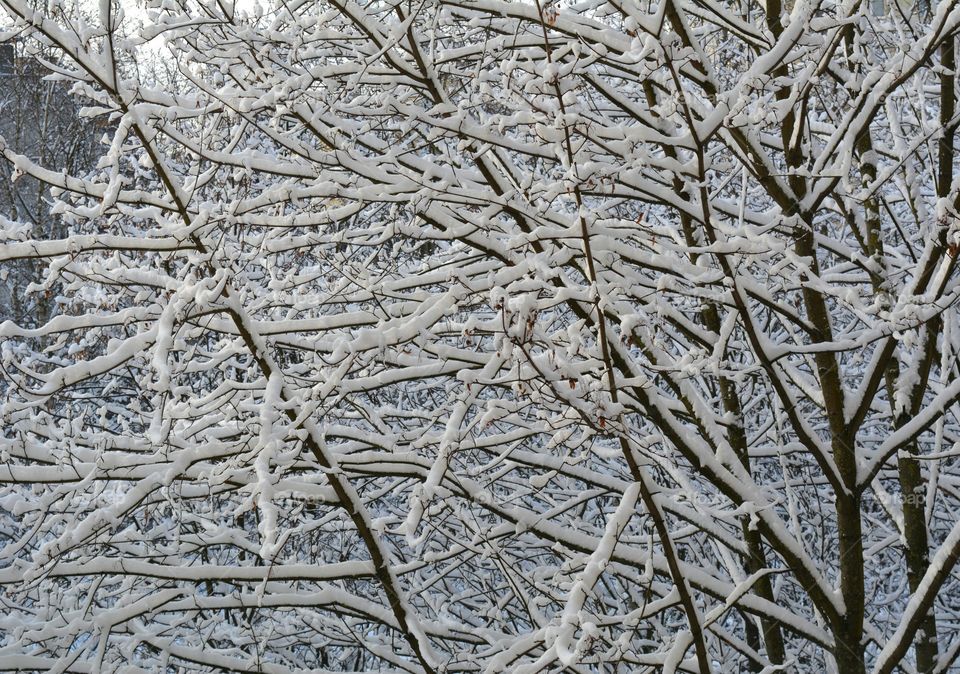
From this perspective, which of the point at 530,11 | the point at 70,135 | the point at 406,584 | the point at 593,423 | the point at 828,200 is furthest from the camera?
the point at 70,135

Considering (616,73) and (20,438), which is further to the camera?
Result: (616,73)

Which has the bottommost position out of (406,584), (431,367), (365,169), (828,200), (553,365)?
(406,584)

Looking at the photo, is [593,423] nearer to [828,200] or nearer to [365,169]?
[365,169]

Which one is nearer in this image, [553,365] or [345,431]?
[553,365]

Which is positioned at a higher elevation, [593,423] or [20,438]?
[593,423]

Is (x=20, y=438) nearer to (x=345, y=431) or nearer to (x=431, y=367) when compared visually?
(x=345, y=431)

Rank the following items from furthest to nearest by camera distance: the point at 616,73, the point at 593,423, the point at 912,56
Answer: the point at 616,73, the point at 912,56, the point at 593,423

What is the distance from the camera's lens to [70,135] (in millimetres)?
12938

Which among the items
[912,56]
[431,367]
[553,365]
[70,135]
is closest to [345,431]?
[431,367]

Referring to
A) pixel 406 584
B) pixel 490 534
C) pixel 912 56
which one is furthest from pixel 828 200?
pixel 406 584

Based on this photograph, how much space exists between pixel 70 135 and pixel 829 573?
39.5ft

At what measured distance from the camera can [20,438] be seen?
9.84 feet

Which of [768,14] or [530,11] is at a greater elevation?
[768,14]

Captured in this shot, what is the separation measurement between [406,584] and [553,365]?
4.43m
